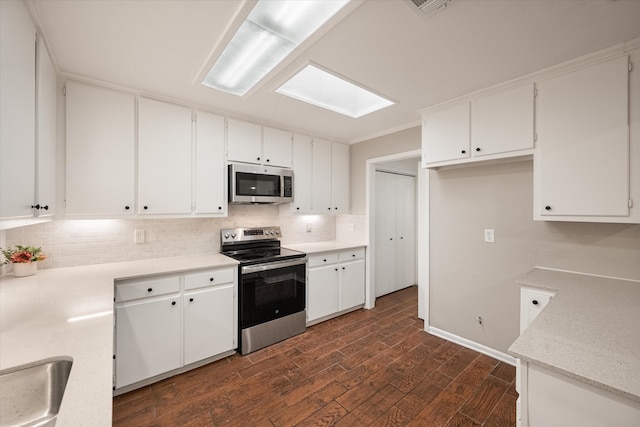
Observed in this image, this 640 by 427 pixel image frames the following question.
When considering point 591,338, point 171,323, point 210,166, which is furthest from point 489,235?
point 171,323

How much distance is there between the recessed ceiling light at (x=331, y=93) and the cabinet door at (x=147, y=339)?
7.10 feet

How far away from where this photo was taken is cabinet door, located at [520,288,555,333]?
187 centimetres

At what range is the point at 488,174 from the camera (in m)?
2.68

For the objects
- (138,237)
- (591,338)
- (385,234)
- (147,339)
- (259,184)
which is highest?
(259,184)

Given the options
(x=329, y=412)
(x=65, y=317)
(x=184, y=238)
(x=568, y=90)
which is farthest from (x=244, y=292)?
(x=568, y=90)

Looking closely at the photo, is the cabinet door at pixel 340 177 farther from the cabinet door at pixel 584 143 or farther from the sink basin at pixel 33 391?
the sink basin at pixel 33 391

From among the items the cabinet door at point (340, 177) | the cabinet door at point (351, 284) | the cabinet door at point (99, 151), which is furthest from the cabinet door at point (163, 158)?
the cabinet door at point (351, 284)

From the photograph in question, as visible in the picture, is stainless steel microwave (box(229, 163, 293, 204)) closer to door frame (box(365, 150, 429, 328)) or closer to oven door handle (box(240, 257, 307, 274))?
oven door handle (box(240, 257, 307, 274))

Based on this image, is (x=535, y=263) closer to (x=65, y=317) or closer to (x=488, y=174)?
(x=488, y=174)

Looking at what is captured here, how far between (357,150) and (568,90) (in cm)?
245

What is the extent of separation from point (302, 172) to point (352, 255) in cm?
133

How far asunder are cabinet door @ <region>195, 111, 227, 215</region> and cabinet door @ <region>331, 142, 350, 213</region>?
1600mm

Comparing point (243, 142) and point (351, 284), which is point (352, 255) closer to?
point (351, 284)

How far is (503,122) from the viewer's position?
88.9 inches
